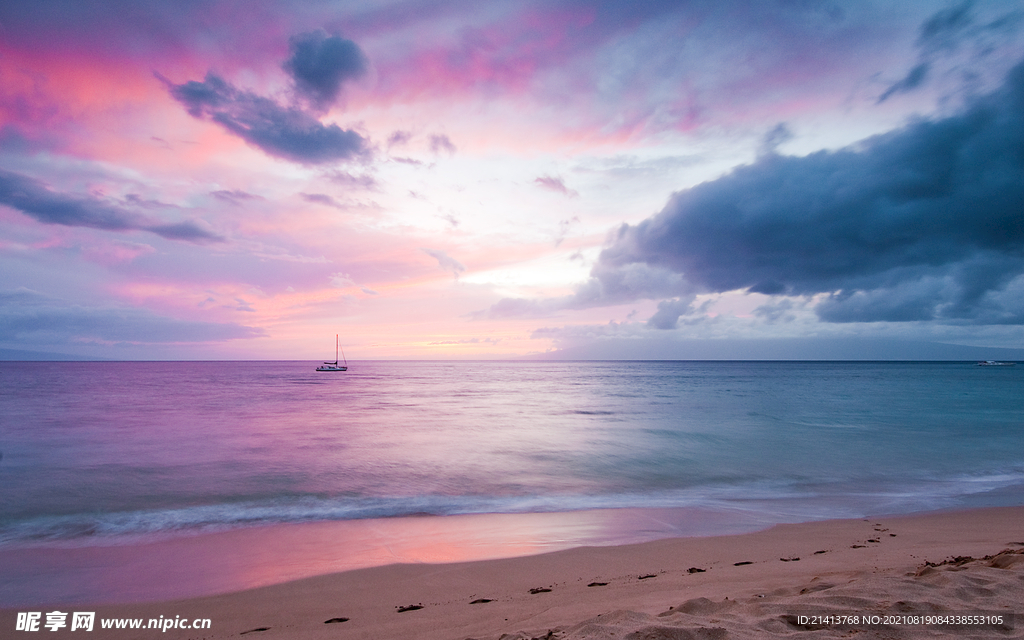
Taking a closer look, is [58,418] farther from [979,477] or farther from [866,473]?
[979,477]

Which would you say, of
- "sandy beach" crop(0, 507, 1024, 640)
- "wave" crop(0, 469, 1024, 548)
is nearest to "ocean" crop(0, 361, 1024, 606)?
"wave" crop(0, 469, 1024, 548)

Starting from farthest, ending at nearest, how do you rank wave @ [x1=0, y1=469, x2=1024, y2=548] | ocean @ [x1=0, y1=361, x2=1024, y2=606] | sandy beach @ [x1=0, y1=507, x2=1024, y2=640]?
1. ocean @ [x1=0, y1=361, x2=1024, y2=606]
2. wave @ [x1=0, y1=469, x2=1024, y2=548]
3. sandy beach @ [x1=0, y1=507, x2=1024, y2=640]

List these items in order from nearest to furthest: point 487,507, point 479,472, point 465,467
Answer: point 487,507 → point 479,472 → point 465,467

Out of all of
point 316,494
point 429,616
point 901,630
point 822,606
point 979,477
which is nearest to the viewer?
point 901,630

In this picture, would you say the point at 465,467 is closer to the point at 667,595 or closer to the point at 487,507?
the point at 487,507

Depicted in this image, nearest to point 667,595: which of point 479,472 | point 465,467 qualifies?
point 479,472

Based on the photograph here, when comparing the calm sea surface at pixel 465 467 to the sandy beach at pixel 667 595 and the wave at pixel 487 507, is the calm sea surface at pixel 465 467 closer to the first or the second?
the wave at pixel 487 507

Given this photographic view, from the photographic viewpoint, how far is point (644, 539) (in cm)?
853

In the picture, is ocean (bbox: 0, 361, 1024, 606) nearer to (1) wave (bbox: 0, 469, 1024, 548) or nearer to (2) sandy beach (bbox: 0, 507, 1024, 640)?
(1) wave (bbox: 0, 469, 1024, 548)

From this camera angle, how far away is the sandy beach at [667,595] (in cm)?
421

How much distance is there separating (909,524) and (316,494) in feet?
44.3

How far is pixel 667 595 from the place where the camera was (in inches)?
216

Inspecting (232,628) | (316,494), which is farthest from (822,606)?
(316,494)

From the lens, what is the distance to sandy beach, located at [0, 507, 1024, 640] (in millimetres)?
4211
